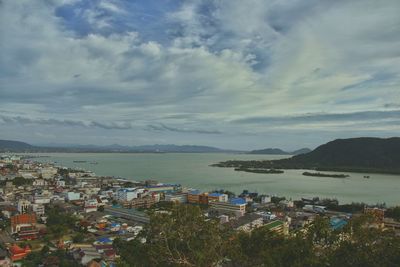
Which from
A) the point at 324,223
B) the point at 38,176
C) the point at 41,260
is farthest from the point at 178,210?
the point at 38,176

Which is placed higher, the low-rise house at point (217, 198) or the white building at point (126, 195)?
the low-rise house at point (217, 198)

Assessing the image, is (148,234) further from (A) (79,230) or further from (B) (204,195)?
(B) (204,195)

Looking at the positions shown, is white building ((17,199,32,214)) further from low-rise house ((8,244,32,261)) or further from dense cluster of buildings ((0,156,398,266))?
low-rise house ((8,244,32,261))

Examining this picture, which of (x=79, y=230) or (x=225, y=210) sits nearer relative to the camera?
(x=79, y=230)

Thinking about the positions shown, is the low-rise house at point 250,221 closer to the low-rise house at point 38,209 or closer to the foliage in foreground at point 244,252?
the foliage in foreground at point 244,252

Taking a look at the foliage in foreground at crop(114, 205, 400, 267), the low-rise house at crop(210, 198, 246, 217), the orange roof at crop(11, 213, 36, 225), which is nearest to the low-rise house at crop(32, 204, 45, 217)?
the orange roof at crop(11, 213, 36, 225)

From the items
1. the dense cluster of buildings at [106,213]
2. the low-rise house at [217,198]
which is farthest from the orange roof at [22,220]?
the low-rise house at [217,198]

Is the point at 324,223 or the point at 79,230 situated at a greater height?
the point at 324,223

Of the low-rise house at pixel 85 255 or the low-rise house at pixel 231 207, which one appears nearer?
the low-rise house at pixel 85 255
